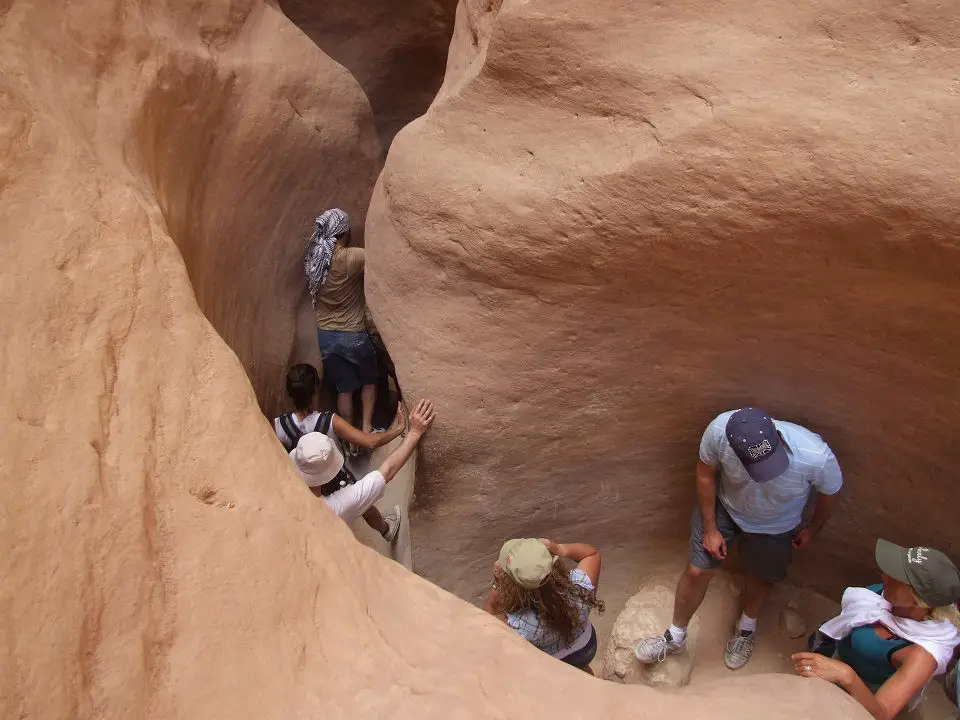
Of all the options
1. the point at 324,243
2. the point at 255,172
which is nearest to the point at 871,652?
the point at 324,243

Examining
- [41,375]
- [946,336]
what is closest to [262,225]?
[41,375]

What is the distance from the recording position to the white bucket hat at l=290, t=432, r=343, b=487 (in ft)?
9.21

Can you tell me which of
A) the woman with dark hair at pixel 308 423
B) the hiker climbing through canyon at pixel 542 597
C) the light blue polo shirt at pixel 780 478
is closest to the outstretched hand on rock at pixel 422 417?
the woman with dark hair at pixel 308 423

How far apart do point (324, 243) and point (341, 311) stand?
0.38m

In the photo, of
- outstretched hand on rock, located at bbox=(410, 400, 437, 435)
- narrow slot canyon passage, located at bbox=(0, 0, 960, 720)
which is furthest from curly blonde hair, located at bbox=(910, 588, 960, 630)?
outstretched hand on rock, located at bbox=(410, 400, 437, 435)

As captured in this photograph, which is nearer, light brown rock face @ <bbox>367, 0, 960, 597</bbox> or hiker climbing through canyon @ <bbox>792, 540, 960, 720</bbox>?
hiker climbing through canyon @ <bbox>792, 540, 960, 720</bbox>

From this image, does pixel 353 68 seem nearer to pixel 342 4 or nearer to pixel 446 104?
pixel 342 4

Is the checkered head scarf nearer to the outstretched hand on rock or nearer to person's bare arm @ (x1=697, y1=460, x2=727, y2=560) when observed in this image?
the outstretched hand on rock

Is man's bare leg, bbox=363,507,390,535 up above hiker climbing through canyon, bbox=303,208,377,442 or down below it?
below

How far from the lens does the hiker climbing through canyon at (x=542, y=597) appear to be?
2.36 metres

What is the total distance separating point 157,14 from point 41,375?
1901 millimetres

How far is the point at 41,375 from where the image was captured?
185 cm

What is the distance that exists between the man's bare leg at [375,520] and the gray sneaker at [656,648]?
1.29 metres

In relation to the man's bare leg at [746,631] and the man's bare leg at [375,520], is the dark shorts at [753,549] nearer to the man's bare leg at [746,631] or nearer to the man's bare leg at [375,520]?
the man's bare leg at [746,631]
